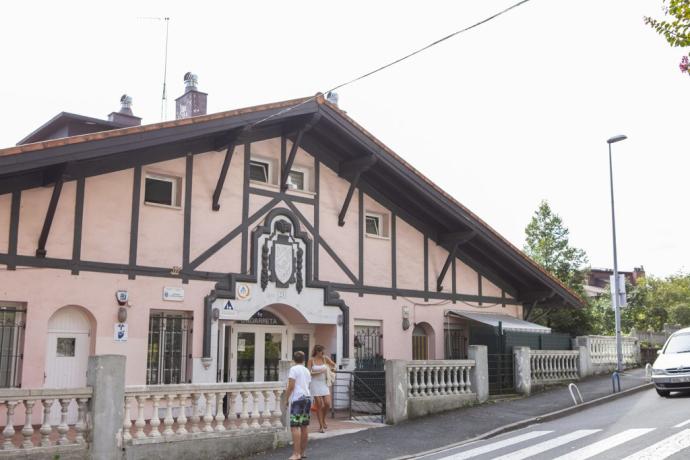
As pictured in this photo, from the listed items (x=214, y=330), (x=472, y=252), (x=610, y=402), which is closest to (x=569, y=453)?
(x=610, y=402)

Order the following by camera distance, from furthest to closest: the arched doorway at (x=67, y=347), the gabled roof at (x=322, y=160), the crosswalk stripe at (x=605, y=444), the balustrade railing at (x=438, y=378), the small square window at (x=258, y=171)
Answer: the small square window at (x=258, y=171) → the balustrade railing at (x=438, y=378) → the arched doorway at (x=67, y=347) → the gabled roof at (x=322, y=160) → the crosswalk stripe at (x=605, y=444)

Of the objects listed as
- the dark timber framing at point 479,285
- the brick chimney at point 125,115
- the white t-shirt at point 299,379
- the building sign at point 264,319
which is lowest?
the white t-shirt at point 299,379

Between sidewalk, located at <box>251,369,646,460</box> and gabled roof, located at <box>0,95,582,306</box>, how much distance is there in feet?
14.9

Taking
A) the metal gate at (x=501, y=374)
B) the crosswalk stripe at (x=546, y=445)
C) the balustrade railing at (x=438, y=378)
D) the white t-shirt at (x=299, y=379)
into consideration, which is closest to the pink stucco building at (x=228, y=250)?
the metal gate at (x=501, y=374)

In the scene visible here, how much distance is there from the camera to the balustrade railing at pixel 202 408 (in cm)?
1041

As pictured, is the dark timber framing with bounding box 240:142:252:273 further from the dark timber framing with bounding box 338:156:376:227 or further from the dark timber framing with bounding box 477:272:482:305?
the dark timber framing with bounding box 477:272:482:305

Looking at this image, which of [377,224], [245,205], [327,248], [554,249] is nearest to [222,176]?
[245,205]

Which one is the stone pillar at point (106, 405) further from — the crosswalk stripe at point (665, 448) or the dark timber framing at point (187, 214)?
the crosswalk stripe at point (665, 448)

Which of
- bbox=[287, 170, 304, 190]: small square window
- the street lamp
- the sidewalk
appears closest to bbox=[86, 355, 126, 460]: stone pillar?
the sidewalk

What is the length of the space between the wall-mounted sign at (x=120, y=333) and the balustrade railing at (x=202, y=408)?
240 centimetres

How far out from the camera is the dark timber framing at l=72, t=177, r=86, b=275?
1327cm

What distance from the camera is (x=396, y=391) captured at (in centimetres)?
1380

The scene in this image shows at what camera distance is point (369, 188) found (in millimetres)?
18500

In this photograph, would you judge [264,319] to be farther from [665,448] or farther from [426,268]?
[665,448]
